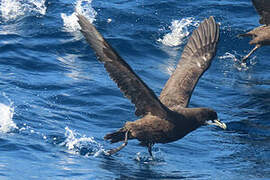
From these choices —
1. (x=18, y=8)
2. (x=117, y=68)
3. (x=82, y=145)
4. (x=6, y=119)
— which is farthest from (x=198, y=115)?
(x=18, y=8)

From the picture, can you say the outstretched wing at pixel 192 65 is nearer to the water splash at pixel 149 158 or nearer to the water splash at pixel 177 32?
the water splash at pixel 149 158

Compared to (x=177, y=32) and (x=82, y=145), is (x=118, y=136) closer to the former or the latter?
(x=82, y=145)

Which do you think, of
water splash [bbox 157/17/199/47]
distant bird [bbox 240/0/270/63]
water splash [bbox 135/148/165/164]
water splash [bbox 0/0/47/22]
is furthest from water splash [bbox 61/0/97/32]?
water splash [bbox 135/148/165/164]

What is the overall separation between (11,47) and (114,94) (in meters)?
2.89

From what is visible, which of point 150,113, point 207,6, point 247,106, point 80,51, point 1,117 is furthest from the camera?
point 207,6

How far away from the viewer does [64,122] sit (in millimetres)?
10062

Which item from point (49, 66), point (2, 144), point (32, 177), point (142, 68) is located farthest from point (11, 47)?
point (32, 177)

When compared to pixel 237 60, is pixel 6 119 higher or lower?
higher

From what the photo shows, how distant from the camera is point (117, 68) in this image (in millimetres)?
7703

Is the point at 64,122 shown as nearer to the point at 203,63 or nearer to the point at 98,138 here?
the point at 98,138

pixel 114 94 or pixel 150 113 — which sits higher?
pixel 150 113

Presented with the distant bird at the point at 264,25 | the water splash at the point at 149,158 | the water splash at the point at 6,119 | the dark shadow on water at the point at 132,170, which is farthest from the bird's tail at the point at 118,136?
the distant bird at the point at 264,25

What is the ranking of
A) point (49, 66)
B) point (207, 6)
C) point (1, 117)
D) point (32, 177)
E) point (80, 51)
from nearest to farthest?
point (32, 177) < point (1, 117) < point (49, 66) < point (80, 51) < point (207, 6)

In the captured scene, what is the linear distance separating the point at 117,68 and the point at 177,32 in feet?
24.2
